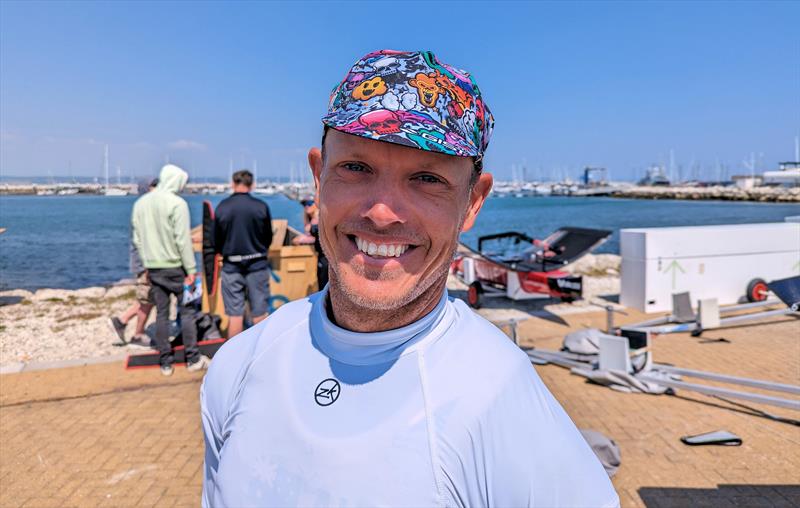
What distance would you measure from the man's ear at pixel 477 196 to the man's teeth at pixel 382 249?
8.7 inches

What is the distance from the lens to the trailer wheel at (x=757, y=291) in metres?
9.77

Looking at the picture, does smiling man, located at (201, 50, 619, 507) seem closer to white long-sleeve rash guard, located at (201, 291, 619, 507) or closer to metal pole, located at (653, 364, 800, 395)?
white long-sleeve rash guard, located at (201, 291, 619, 507)

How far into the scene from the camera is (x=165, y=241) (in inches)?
231

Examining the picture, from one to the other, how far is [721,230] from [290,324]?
34.5 ft

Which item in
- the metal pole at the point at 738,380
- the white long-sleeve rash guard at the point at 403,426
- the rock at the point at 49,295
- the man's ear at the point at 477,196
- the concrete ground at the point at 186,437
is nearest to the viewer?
the white long-sleeve rash guard at the point at 403,426

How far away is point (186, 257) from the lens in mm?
5988

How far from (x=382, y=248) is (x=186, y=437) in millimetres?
4289

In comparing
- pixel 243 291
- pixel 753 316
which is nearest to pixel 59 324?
pixel 243 291

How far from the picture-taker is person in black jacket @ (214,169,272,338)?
20.6ft

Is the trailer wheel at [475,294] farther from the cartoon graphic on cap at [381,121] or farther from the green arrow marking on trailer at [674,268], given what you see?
the cartoon graphic on cap at [381,121]

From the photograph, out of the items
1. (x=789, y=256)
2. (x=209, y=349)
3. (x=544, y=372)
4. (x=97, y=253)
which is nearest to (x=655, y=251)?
(x=789, y=256)

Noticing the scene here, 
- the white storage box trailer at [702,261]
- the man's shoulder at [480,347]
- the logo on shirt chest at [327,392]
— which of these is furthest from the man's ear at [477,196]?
the white storage box trailer at [702,261]

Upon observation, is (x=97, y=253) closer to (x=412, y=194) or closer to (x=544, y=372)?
(x=544, y=372)

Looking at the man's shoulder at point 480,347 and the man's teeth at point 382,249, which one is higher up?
the man's teeth at point 382,249
